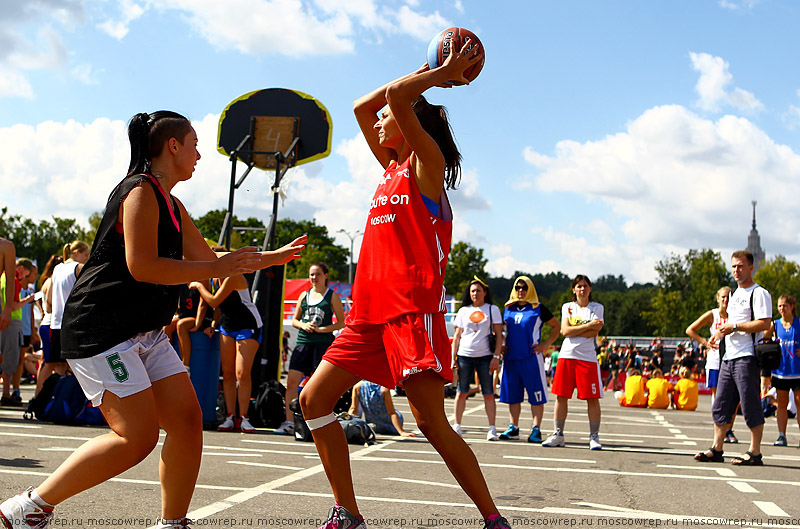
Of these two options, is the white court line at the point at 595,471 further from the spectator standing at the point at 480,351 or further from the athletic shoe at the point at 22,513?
the athletic shoe at the point at 22,513

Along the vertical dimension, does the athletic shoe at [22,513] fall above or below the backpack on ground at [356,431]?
above

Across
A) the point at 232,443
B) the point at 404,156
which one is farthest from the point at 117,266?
the point at 232,443

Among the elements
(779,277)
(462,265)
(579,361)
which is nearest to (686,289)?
(779,277)

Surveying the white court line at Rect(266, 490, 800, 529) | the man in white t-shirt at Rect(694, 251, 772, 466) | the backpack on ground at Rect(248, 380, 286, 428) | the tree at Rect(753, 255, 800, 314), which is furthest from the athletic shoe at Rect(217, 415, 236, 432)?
the tree at Rect(753, 255, 800, 314)

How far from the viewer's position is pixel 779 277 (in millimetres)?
70938

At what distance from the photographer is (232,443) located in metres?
8.44

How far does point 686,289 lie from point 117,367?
72.1 m

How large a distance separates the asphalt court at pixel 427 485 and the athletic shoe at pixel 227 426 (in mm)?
344

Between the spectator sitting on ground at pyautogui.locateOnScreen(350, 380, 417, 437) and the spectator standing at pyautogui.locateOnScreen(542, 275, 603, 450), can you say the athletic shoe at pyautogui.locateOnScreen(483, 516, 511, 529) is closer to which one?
the spectator standing at pyautogui.locateOnScreen(542, 275, 603, 450)

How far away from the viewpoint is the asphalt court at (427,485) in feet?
15.4

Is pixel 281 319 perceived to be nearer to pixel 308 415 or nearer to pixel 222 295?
pixel 222 295

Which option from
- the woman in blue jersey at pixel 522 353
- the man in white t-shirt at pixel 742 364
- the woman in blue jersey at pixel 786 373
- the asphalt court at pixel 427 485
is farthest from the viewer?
the woman in blue jersey at pixel 786 373

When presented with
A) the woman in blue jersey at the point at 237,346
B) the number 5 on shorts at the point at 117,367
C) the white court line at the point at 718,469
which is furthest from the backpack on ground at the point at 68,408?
the number 5 on shorts at the point at 117,367

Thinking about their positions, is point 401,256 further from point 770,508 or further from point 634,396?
point 634,396
